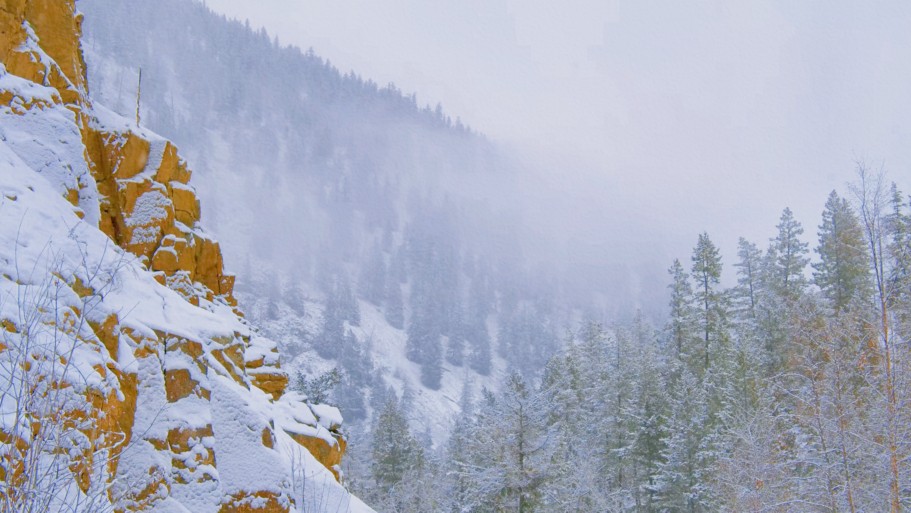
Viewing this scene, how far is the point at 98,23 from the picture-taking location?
501 ft

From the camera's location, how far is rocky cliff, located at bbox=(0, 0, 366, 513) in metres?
3.93

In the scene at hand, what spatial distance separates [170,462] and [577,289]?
587 ft

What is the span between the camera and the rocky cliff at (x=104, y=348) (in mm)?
3926

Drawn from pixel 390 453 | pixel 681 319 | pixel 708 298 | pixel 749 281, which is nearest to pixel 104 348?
pixel 390 453

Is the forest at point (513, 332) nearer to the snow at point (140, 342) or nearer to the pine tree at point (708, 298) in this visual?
the pine tree at point (708, 298)

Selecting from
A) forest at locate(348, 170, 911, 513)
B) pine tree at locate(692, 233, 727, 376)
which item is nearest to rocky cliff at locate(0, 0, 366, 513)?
forest at locate(348, 170, 911, 513)

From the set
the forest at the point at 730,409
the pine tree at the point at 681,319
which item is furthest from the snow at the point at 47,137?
the pine tree at the point at 681,319

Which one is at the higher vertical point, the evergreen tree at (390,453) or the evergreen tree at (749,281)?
the evergreen tree at (749,281)

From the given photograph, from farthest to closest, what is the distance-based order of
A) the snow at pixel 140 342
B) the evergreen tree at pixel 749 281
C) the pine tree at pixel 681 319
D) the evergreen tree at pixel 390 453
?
1. the evergreen tree at pixel 749 281
2. the evergreen tree at pixel 390 453
3. the pine tree at pixel 681 319
4. the snow at pixel 140 342

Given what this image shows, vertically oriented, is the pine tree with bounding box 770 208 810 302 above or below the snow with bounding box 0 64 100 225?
above

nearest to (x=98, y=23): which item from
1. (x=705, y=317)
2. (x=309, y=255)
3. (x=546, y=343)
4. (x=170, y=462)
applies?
(x=309, y=255)

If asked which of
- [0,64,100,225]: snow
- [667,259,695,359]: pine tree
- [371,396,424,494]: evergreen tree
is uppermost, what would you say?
[667,259,695,359]: pine tree

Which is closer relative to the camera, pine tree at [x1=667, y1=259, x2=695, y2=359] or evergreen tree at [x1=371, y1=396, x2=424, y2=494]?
pine tree at [x1=667, y1=259, x2=695, y2=359]

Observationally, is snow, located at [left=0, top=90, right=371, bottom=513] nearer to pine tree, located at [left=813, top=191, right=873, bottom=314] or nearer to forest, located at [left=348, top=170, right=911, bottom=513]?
forest, located at [left=348, top=170, right=911, bottom=513]
